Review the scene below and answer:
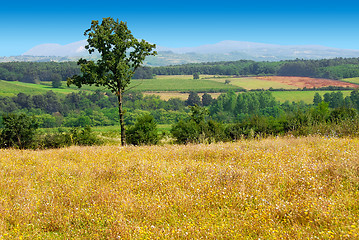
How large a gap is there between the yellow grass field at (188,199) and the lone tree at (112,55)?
23213mm

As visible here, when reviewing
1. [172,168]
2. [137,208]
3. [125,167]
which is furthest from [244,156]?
[137,208]

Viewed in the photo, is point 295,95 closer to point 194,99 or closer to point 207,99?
point 207,99

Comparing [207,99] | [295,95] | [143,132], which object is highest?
[143,132]

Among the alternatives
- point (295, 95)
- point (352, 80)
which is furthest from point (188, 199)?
point (352, 80)

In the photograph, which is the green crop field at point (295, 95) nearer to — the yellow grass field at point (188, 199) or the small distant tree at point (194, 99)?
the small distant tree at point (194, 99)

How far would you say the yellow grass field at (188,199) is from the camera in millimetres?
5105

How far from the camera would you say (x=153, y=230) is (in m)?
5.20

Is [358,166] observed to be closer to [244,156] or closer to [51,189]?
[244,156]

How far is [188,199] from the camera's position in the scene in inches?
246

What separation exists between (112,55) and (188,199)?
1131 inches

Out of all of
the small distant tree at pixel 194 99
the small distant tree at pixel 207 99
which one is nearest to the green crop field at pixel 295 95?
the small distant tree at pixel 207 99

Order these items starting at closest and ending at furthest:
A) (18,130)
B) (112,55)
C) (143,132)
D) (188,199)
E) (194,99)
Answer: (188,199) < (112,55) < (18,130) < (143,132) < (194,99)

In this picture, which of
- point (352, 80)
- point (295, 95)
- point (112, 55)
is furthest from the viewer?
point (352, 80)

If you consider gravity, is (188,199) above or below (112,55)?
below
